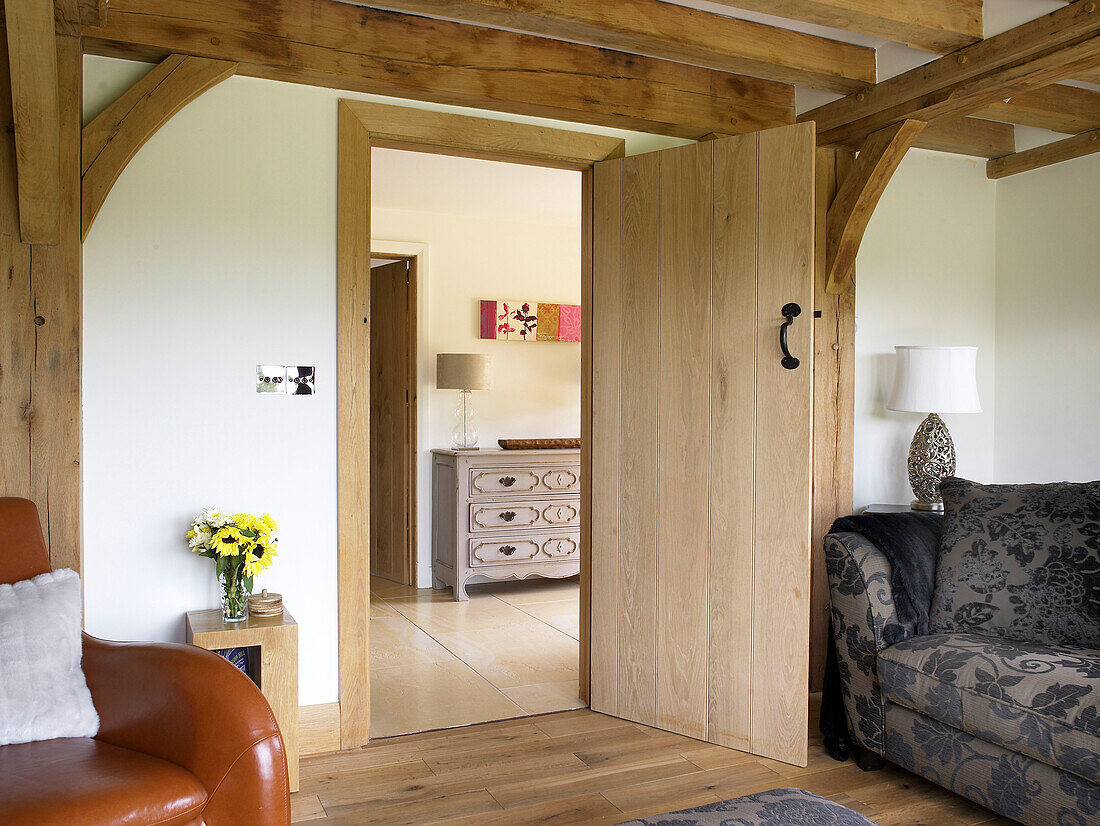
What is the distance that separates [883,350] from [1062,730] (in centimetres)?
190

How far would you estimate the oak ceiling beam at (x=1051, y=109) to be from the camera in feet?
10.9

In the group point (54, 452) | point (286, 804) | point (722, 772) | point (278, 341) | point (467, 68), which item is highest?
point (467, 68)

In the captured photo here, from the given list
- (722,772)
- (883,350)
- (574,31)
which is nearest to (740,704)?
(722,772)

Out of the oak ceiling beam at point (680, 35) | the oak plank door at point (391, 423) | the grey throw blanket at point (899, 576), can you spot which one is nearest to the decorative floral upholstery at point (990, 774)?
the grey throw blanket at point (899, 576)

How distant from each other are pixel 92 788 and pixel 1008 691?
218 cm

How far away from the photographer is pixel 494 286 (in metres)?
5.78

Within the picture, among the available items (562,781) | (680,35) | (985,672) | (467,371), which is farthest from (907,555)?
(467,371)

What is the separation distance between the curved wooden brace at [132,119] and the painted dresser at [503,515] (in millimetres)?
2837

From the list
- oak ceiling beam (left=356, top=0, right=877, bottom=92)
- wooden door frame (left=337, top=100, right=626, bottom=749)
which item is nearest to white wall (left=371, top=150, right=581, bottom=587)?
wooden door frame (left=337, top=100, right=626, bottom=749)

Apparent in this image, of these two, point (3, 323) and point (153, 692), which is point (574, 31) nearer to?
point (3, 323)

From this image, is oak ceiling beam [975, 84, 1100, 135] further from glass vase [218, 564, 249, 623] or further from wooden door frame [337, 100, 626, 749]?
glass vase [218, 564, 249, 623]

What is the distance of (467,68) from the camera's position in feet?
9.45

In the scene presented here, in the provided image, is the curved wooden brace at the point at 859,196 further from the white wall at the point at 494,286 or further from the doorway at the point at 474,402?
the white wall at the point at 494,286

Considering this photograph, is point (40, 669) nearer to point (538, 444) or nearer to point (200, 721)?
point (200, 721)
